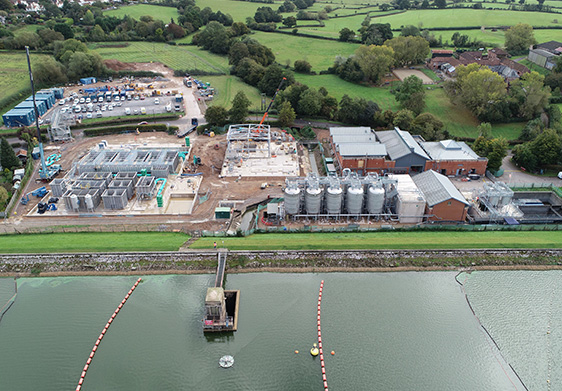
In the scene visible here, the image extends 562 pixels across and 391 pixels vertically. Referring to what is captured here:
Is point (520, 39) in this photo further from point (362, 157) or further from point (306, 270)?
point (306, 270)

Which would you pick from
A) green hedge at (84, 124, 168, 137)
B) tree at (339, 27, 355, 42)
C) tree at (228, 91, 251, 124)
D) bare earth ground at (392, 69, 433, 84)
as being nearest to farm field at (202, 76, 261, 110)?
tree at (228, 91, 251, 124)

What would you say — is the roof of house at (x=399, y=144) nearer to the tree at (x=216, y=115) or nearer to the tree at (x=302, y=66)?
the tree at (x=216, y=115)

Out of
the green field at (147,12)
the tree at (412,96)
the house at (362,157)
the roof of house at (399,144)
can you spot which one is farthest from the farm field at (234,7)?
the house at (362,157)

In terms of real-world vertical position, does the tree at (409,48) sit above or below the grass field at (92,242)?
above

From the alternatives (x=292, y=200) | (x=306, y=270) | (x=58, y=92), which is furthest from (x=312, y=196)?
(x=58, y=92)

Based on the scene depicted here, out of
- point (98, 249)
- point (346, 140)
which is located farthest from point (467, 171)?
point (98, 249)

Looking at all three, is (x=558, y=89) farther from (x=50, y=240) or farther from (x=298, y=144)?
(x=50, y=240)

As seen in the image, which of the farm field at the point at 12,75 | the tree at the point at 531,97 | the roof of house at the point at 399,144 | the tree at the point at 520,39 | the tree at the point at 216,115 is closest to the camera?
the roof of house at the point at 399,144

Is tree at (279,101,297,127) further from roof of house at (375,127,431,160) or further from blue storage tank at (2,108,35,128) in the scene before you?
blue storage tank at (2,108,35,128)
